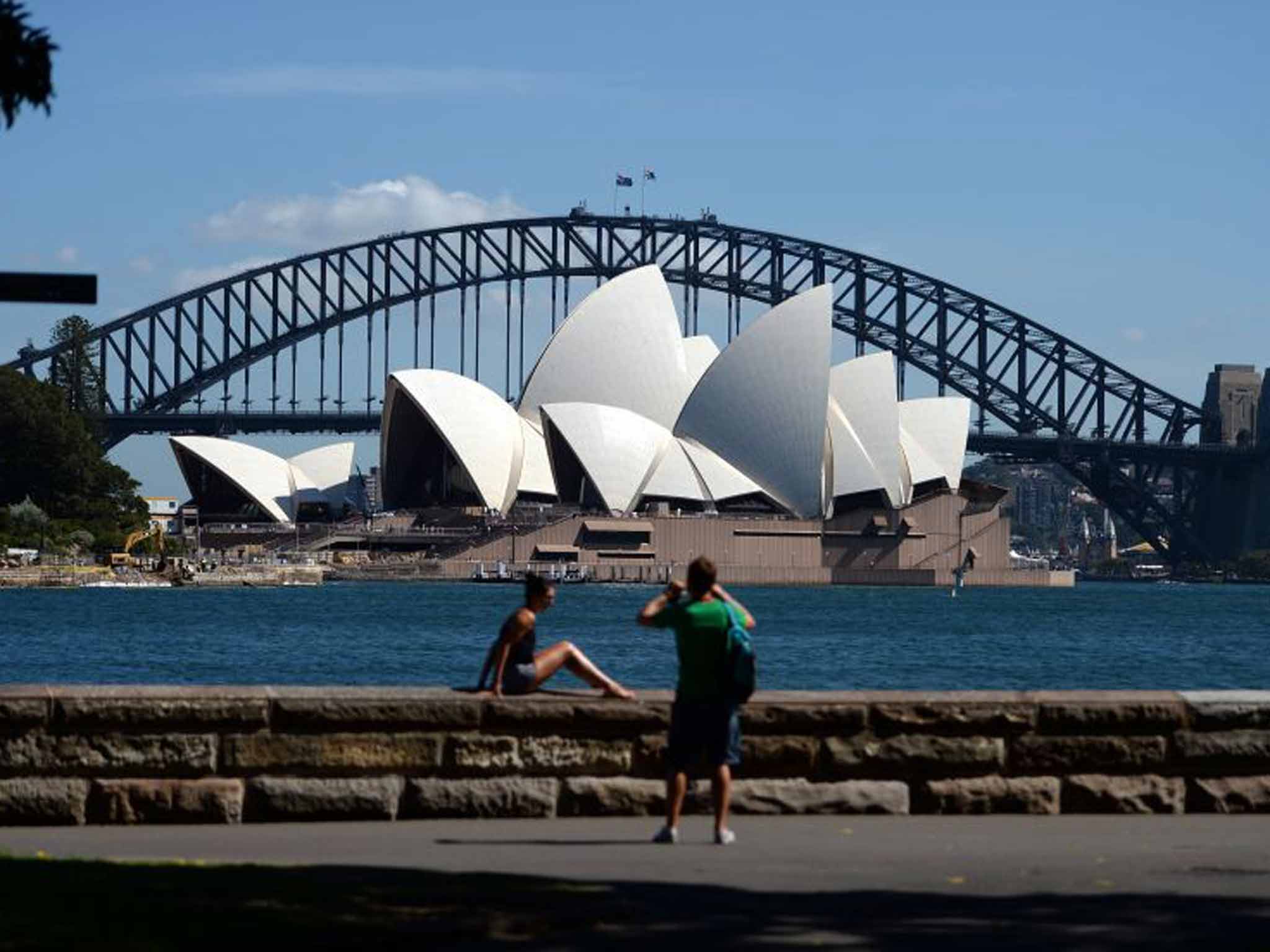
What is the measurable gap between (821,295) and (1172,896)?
94930 mm

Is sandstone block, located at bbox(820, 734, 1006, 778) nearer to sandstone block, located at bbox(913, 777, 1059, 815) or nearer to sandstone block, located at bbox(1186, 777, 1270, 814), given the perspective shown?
sandstone block, located at bbox(913, 777, 1059, 815)

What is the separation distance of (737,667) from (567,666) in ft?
4.80

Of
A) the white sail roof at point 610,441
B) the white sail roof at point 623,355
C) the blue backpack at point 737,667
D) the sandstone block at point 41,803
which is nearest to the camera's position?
the blue backpack at point 737,667

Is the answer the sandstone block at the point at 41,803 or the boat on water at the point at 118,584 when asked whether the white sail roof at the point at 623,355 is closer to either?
the boat on water at the point at 118,584

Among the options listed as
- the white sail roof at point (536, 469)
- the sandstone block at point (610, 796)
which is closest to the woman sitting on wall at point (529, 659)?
the sandstone block at point (610, 796)

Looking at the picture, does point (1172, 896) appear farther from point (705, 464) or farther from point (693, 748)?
point (705, 464)

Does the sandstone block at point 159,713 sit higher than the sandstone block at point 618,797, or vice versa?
the sandstone block at point 159,713

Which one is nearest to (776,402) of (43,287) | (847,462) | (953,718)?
(847,462)

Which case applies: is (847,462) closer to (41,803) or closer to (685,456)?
(685,456)

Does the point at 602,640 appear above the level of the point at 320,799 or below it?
below

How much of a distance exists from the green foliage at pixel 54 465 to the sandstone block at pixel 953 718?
10259 cm

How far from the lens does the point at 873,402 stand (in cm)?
11481

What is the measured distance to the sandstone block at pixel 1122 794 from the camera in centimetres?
1239

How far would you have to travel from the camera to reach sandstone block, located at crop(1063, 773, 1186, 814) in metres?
12.4
